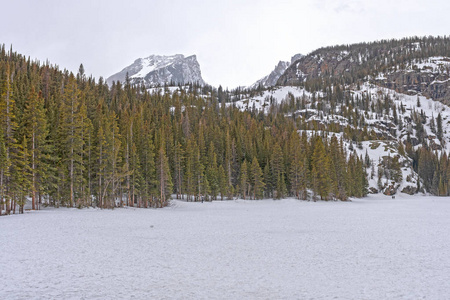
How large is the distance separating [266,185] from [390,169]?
253ft

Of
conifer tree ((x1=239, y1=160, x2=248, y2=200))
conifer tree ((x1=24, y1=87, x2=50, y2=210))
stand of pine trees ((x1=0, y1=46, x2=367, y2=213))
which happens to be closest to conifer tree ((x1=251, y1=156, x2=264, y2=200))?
stand of pine trees ((x1=0, y1=46, x2=367, y2=213))

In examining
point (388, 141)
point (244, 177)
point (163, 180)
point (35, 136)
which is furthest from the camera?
point (388, 141)

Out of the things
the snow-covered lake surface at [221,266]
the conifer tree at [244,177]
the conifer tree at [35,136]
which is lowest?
the snow-covered lake surface at [221,266]

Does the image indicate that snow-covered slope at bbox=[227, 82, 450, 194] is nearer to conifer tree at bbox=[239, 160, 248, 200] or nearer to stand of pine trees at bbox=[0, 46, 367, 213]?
stand of pine trees at bbox=[0, 46, 367, 213]

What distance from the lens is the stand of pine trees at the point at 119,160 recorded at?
34.8 m

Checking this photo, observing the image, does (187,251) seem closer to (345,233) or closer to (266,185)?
(345,233)

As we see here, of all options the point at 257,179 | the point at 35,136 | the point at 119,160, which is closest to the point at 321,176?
the point at 257,179

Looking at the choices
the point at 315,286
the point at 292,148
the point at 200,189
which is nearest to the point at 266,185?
the point at 292,148

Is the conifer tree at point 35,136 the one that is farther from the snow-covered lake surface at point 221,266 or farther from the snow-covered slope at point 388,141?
the snow-covered slope at point 388,141

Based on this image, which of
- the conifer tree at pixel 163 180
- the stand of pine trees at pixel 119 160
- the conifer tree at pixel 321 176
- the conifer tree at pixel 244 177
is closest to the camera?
the stand of pine trees at pixel 119 160

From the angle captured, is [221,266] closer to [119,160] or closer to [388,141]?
[119,160]

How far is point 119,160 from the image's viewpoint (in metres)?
48.0

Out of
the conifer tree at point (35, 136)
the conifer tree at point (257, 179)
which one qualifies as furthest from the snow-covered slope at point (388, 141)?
the conifer tree at point (35, 136)

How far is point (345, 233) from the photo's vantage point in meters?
21.7
